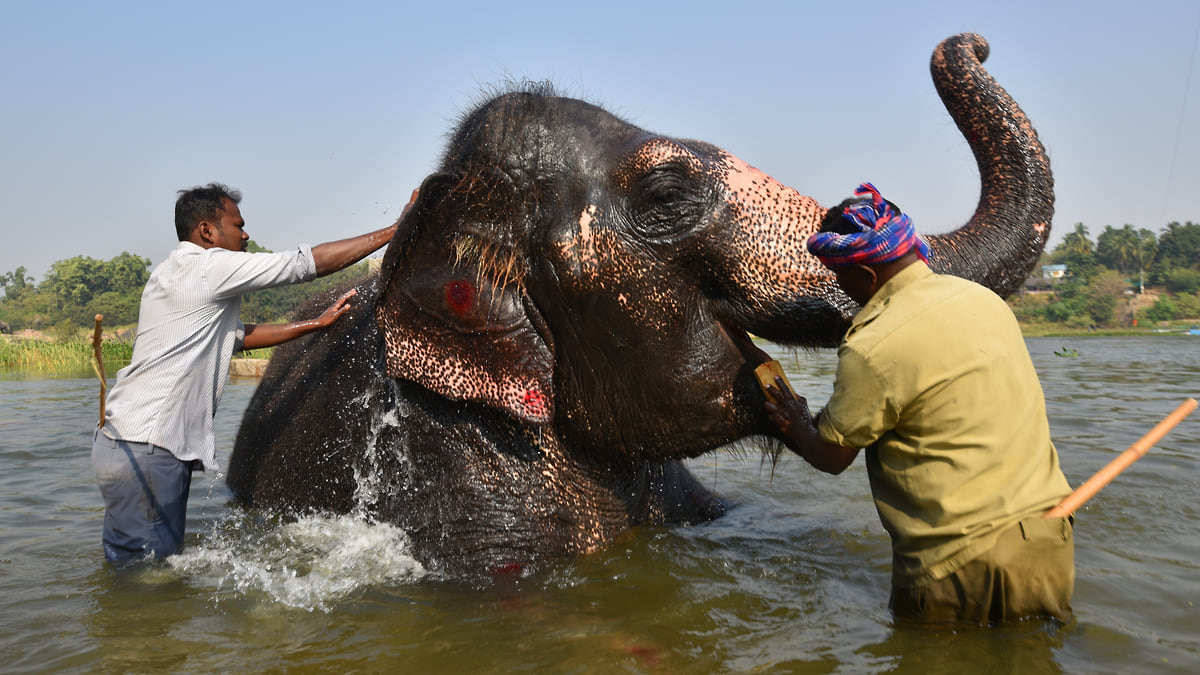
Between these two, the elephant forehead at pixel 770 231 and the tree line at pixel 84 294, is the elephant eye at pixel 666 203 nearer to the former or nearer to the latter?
the elephant forehead at pixel 770 231

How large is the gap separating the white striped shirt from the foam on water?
1.60 ft

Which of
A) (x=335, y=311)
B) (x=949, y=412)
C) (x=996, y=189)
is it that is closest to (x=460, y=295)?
(x=335, y=311)

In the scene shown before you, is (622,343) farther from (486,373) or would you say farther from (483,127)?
(483,127)

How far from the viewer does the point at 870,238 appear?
2656 millimetres

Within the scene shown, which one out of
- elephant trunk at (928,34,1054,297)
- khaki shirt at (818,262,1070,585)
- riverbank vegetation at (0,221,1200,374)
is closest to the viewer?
khaki shirt at (818,262,1070,585)

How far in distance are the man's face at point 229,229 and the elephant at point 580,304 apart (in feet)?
3.39

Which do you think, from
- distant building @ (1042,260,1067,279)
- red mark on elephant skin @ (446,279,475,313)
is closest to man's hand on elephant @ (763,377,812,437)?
red mark on elephant skin @ (446,279,475,313)

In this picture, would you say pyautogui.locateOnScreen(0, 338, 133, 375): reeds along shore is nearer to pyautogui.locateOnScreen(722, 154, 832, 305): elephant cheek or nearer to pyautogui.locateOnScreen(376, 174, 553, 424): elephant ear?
pyautogui.locateOnScreen(376, 174, 553, 424): elephant ear

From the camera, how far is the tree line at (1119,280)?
67.4 meters

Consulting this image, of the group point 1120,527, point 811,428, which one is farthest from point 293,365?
point 1120,527

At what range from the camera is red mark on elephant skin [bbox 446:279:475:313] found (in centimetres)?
326

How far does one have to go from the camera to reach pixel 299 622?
331cm

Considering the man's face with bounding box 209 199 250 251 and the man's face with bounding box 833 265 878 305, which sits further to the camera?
the man's face with bounding box 209 199 250 251

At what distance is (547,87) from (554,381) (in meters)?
1.21
